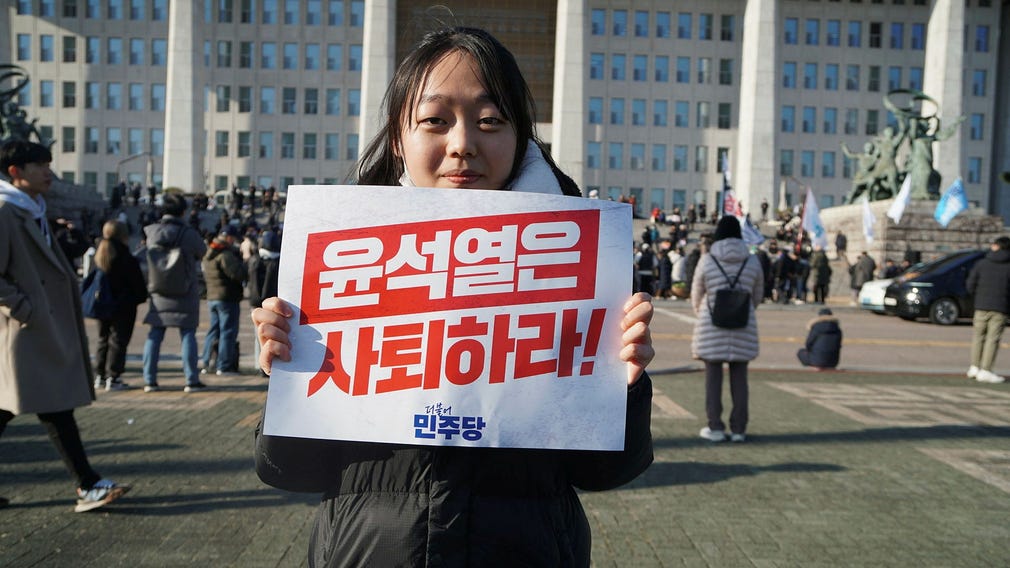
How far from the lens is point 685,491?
205 inches

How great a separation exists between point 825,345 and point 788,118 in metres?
62.7

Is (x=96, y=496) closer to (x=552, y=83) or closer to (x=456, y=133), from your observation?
(x=456, y=133)

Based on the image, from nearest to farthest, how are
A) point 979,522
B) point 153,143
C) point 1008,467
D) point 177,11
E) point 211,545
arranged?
point 211,545, point 979,522, point 1008,467, point 177,11, point 153,143

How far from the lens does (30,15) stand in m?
68.2

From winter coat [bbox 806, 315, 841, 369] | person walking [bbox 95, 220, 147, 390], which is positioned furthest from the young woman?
winter coat [bbox 806, 315, 841, 369]

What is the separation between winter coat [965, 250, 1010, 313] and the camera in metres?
10.4

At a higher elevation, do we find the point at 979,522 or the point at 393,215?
the point at 393,215

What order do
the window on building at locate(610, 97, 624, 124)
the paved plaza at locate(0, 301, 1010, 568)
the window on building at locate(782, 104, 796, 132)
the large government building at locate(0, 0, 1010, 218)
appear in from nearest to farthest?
the paved plaza at locate(0, 301, 1010, 568)
the large government building at locate(0, 0, 1010, 218)
the window on building at locate(610, 97, 624, 124)
the window on building at locate(782, 104, 796, 132)

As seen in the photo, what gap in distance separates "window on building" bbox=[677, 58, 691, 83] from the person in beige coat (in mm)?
68282

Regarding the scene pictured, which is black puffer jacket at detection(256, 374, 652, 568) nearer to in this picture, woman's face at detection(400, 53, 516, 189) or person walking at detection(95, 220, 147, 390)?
woman's face at detection(400, 53, 516, 189)

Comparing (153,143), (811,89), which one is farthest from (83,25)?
(811,89)

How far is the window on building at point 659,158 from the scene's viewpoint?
224 ft

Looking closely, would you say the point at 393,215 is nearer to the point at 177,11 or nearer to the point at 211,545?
the point at 211,545

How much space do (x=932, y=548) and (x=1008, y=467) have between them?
7.39ft
